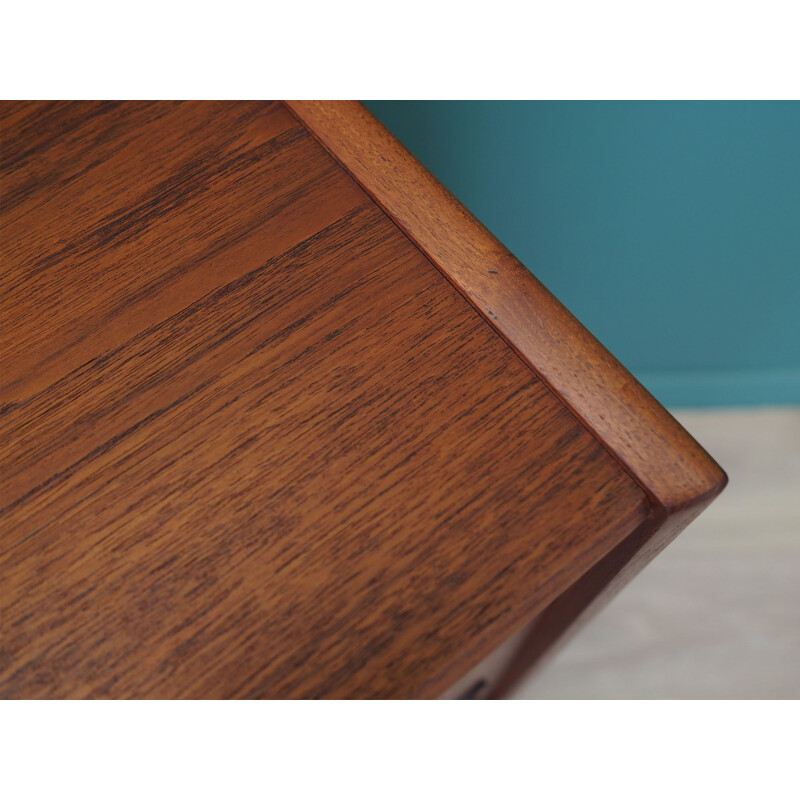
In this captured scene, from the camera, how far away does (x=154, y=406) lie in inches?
10.1

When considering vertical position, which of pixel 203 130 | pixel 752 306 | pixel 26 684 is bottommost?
pixel 26 684

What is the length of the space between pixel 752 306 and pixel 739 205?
136 mm

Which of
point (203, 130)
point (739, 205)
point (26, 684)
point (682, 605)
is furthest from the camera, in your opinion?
point (682, 605)

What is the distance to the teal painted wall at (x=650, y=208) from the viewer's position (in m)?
0.58

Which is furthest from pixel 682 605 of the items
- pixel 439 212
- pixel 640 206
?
pixel 439 212

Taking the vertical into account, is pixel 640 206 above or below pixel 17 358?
above

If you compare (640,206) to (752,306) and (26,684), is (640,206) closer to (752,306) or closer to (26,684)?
(752,306)

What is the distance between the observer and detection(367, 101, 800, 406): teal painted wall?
583 mm

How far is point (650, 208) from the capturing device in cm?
65

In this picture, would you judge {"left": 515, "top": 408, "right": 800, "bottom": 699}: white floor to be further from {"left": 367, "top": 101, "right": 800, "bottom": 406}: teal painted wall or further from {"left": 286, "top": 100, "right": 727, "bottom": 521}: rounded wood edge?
{"left": 286, "top": 100, "right": 727, "bottom": 521}: rounded wood edge

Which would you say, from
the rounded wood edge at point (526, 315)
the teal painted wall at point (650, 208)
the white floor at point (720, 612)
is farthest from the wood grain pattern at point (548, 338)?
the white floor at point (720, 612)

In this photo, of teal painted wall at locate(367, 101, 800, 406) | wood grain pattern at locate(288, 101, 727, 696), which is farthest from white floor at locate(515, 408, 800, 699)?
wood grain pattern at locate(288, 101, 727, 696)

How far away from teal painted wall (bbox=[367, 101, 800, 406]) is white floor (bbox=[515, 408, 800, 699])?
4.7 inches

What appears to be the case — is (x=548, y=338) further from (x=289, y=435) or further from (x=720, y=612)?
(x=720, y=612)
